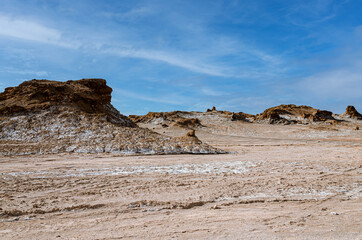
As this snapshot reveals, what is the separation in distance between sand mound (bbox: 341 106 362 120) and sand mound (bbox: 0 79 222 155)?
5006 centimetres

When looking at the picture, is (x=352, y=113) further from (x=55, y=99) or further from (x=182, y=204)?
(x=182, y=204)

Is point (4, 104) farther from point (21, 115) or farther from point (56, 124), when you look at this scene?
point (56, 124)

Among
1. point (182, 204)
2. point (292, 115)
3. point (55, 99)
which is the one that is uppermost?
point (292, 115)

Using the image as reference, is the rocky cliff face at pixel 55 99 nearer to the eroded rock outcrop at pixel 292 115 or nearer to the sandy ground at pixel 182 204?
the sandy ground at pixel 182 204

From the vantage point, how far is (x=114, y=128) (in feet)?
44.8

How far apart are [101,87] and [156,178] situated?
49.9 ft

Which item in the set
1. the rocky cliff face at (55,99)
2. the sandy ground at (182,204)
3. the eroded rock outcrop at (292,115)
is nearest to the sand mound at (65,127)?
the rocky cliff face at (55,99)

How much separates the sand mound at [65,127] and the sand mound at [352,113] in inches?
1971

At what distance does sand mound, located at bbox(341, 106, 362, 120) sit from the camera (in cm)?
5120

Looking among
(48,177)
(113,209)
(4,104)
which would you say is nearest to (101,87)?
(4,104)

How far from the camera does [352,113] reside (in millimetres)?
51719

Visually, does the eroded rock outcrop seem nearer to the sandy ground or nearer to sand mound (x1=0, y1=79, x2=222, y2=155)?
sand mound (x1=0, y1=79, x2=222, y2=155)

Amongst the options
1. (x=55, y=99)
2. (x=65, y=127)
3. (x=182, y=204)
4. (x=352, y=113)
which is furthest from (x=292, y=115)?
(x=182, y=204)

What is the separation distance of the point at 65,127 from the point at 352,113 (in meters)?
55.2
